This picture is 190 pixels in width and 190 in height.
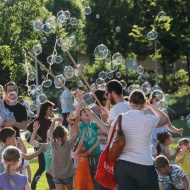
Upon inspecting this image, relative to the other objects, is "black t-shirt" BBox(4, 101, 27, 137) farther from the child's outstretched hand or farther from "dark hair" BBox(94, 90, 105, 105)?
"dark hair" BBox(94, 90, 105, 105)

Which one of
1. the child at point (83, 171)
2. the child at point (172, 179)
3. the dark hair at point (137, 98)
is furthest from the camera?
the child at point (83, 171)

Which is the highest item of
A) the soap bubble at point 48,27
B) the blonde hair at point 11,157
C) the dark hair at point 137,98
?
the soap bubble at point 48,27

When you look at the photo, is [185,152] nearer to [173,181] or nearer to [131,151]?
A: [173,181]

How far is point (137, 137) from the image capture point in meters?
7.69

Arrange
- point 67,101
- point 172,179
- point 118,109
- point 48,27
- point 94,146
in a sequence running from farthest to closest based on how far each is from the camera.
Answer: point 67,101 < point 48,27 < point 94,146 < point 172,179 < point 118,109

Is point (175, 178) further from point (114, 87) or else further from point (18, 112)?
point (18, 112)

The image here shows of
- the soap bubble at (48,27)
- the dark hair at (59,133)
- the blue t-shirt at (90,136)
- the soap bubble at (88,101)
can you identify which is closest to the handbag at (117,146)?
the soap bubble at (88,101)

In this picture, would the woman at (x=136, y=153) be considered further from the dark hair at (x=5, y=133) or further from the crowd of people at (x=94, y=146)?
the dark hair at (x=5, y=133)

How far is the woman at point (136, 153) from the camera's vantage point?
7.60 meters

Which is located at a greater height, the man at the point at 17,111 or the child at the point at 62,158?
the man at the point at 17,111

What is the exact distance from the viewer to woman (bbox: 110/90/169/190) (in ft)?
24.9

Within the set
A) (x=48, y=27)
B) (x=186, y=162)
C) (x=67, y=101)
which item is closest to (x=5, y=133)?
(x=186, y=162)

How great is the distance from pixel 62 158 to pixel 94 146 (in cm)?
60

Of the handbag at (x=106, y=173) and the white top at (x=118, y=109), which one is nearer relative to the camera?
the handbag at (x=106, y=173)
